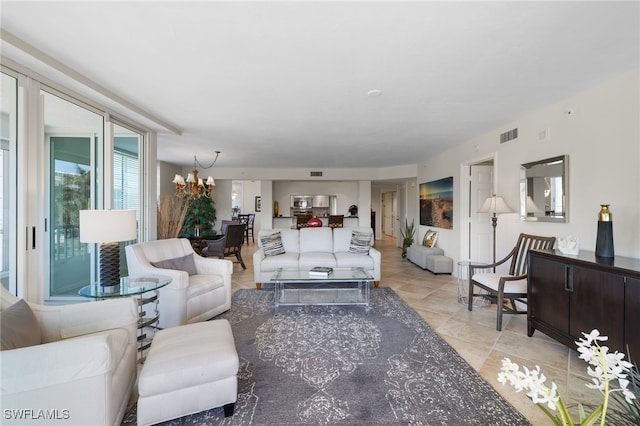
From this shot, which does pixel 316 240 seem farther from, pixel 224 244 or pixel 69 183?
pixel 69 183

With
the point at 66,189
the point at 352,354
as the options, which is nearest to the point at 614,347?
the point at 352,354

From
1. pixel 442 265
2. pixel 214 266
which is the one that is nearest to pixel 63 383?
pixel 214 266

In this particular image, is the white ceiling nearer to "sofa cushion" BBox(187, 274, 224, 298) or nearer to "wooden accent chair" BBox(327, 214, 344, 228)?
"sofa cushion" BBox(187, 274, 224, 298)

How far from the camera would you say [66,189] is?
2.87m

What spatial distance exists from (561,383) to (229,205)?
8.77 meters

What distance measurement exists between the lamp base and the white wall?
4.55 meters

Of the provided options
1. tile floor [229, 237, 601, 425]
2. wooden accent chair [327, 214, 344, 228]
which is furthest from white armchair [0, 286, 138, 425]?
wooden accent chair [327, 214, 344, 228]

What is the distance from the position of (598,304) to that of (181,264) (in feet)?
13.2

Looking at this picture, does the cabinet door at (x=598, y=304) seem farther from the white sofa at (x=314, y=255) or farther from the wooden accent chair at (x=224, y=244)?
the wooden accent chair at (x=224, y=244)

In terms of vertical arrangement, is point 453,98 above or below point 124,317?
above

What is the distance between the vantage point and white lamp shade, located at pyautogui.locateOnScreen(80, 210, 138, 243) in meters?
2.29

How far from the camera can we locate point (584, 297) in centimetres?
231

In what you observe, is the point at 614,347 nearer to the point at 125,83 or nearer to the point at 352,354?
the point at 352,354

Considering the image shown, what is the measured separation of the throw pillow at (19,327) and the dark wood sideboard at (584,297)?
348 centimetres
